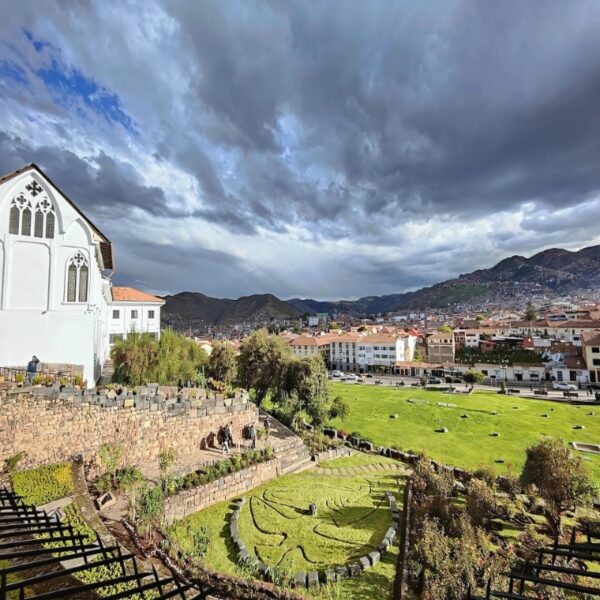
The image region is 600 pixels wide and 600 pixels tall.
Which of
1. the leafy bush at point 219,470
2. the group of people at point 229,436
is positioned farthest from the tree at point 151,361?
the leafy bush at point 219,470

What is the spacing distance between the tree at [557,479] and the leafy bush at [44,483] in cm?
1939

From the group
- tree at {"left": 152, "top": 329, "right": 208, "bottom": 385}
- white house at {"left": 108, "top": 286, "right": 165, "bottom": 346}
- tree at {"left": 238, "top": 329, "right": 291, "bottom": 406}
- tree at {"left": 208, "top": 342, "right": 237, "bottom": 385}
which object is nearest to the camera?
tree at {"left": 152, "top": 329, "right": 208, "bottom": 385}

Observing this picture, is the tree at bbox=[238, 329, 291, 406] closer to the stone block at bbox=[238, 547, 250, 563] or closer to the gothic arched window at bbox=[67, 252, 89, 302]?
the gothic arched window at bbox=[67, 252, 89, 302]

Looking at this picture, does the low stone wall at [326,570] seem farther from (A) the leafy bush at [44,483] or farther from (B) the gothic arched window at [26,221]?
(B) the gothic arched window at [26,221]

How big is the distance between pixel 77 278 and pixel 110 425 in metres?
9.64

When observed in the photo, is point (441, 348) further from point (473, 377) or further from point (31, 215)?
point (31, 215)

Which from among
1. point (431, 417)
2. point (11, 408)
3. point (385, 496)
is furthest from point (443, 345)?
point (11, 408)

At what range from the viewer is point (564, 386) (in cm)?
5566

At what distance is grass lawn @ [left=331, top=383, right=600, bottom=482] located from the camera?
25409 mm

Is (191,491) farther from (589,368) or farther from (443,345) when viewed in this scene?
(443,345)

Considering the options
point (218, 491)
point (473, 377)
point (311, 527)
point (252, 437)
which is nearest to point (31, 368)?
point (218, 491)

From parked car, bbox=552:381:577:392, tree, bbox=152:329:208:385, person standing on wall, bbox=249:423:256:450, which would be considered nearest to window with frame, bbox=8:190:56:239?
tree, bbox=152:329:208:385

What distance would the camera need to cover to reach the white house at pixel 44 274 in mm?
18562

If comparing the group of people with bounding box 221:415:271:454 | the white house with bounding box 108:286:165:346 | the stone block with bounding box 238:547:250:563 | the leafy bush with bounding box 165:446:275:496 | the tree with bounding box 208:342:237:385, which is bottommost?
the stone block with bounding box 238:547:250:563
